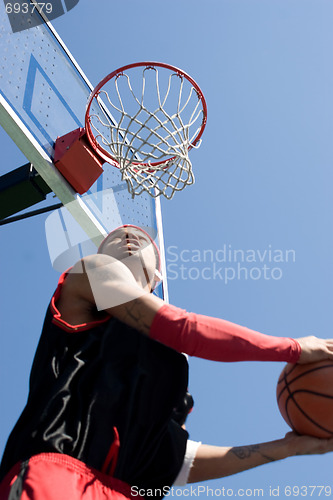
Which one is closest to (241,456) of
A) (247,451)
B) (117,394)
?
(247,451)

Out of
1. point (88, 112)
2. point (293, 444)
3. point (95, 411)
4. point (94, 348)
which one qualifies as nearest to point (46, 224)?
point (88, 112)

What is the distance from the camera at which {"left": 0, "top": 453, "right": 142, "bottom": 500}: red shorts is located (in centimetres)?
195

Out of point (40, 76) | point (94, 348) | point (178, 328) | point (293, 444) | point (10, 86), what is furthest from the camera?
point (40, 76)

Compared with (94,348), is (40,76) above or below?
above

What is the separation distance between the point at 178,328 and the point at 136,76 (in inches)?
101

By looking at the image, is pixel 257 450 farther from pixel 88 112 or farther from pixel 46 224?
pixel 88 112

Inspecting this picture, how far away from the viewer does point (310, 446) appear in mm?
2555

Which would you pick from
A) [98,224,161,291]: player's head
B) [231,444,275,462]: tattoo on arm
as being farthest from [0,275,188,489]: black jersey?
[98,224,161,291]: player's head

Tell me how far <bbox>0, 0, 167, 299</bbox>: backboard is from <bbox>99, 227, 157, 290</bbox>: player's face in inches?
39.2

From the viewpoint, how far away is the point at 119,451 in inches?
87.3

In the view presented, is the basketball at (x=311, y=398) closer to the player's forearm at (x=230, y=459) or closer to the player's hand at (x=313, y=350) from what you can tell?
the player's hand at (x=313, y=350)

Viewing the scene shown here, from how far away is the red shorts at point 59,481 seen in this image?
6.40 ft

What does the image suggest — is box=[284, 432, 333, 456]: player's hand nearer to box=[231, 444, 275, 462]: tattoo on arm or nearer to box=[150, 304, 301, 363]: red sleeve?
box=[231, 444, 275, 462]: tattoo on arm

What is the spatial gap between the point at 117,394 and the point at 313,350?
3.04 ft
